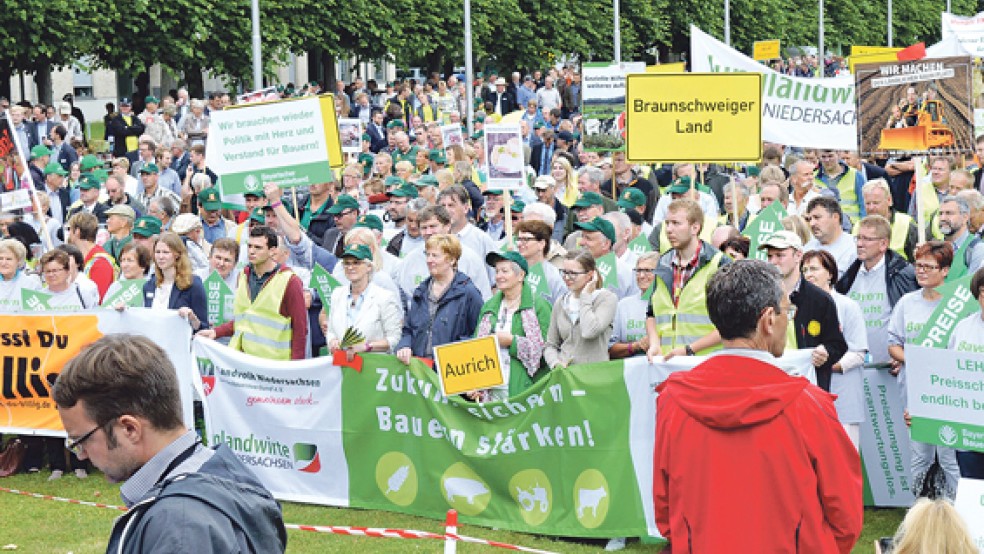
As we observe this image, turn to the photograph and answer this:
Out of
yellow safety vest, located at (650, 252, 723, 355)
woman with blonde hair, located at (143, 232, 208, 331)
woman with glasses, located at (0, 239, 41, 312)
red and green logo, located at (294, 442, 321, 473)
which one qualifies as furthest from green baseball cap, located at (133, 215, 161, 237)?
yellow safety vest, located at (650, 252, 723, 355)

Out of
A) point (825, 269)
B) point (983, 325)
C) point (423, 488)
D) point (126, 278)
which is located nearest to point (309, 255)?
point (126, 278)

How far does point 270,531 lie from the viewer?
3.77m

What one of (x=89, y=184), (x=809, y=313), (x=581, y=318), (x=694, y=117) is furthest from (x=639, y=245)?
(x=89, y=184)

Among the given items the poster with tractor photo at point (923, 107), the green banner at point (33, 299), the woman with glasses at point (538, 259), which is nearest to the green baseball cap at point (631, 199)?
the poster with tractor photo at point (923, 107)

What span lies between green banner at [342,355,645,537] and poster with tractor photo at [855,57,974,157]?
155 inches

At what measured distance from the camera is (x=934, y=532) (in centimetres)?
515

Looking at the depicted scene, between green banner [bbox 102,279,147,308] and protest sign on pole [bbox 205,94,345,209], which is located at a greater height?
protest sign on pole [bbox 205,94,345,209]

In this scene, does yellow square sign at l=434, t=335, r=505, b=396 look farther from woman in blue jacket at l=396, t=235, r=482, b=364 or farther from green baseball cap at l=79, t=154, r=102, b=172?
green baseball cap at l=79, t=154, r=102, b=172

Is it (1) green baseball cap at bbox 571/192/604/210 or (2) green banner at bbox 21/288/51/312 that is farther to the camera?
(1) green baseball cap at bbox 571/192/604/210

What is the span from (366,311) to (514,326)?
3.81 ft

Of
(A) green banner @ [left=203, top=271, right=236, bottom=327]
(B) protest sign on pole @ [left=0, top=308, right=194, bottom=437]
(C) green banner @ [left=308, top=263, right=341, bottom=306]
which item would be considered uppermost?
(C) green banner @ [left=308, top=263, right=341, bottom=306]

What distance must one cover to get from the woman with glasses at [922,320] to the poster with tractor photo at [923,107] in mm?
2615

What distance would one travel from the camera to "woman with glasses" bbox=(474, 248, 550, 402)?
9977mm

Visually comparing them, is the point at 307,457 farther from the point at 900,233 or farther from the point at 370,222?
the point at 900,233
